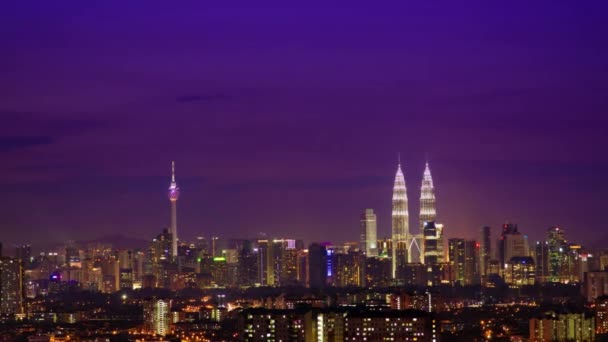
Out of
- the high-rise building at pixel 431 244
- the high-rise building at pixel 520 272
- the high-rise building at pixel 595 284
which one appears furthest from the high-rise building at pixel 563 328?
the high-rise building at pixel 431 244

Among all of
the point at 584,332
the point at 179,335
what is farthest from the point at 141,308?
the point at 584,332

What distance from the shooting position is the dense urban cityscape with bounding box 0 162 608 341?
123 feet

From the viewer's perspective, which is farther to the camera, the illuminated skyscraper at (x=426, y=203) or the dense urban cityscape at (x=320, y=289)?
the illuminated skyscraper at (x=426, y=203)

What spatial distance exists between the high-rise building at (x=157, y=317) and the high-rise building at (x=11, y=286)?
7.37m

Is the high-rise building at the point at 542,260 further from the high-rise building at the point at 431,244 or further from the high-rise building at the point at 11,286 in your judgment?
the high-rise building at the point at 11,286

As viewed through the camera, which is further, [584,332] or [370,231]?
[370,231]

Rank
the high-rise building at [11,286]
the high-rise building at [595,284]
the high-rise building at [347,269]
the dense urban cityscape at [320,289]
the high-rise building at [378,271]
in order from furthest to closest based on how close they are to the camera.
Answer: the high-rise building at [347,269]
the high-rise building at [378,271]
the high-rise building at [595,284]
the high-rise building at [11,286]
the dense urban cityscape at [320,289]

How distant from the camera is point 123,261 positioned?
254 ft

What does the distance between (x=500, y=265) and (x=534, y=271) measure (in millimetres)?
2591

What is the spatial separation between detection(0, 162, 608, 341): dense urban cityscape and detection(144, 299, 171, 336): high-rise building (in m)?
0.05

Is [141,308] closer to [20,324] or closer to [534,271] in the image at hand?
[20,324]

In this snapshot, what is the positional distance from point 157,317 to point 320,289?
1266cm

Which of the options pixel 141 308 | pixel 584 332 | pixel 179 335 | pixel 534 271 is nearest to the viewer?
pixel 584 332

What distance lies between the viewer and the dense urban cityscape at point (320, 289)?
3762cm
